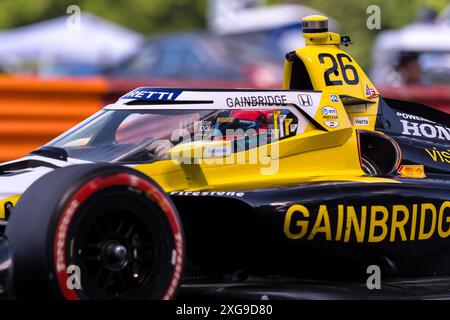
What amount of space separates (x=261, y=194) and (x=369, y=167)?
982mm

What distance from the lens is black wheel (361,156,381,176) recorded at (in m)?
5.94

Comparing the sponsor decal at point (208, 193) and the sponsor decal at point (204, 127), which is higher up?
the sponsor decal at point (204, 127)

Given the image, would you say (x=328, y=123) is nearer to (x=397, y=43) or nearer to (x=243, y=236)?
(x=243, y=236)

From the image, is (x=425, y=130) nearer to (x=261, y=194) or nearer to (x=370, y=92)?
(x=370, y=92)

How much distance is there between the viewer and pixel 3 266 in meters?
4.46

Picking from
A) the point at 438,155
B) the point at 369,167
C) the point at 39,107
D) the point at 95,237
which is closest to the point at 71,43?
the point at 39,107

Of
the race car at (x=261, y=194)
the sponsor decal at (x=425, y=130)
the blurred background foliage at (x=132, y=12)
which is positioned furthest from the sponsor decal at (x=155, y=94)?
the blurred background foliage at (x=132, y=12)

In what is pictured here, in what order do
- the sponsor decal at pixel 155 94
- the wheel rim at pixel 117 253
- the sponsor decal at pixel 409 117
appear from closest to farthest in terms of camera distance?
the wheel rim at pixel 117 253
the sponsor decal at pixel 155 94
the sponsor decal at pixel 409 117

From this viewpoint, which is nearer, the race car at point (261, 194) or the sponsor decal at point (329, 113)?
the race car at point (261, 194)

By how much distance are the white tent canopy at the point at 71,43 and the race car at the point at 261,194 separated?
1793 cm

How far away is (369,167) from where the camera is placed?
235 inches

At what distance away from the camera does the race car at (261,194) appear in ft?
17.0

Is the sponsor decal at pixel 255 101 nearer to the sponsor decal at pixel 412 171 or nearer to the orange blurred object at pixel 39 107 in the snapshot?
the sponsor decal at pixel 412 171
